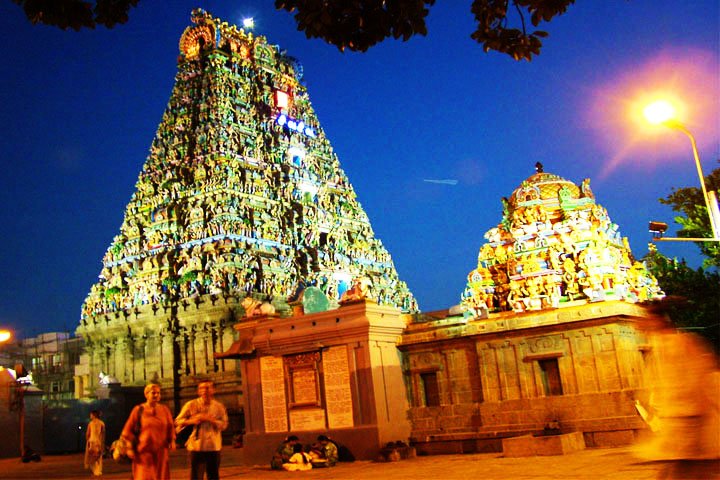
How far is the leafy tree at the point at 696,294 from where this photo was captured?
24797 mm

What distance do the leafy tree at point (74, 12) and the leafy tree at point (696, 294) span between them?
20776 millimetres

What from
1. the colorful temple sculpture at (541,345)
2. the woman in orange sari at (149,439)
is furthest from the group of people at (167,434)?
the colorful temple sculpture at (541,345)

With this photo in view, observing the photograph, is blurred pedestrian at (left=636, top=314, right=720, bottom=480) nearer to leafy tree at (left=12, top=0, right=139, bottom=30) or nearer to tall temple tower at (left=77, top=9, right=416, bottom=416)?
leafy tree at (left=12, top=0, right=139, bottom=30)

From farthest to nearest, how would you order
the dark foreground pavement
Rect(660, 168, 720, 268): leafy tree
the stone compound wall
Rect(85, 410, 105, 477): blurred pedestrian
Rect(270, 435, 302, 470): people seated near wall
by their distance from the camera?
Rect(660, 168, 720, 268): leafy tree < Rect(85, 410, 105, 477): blurred pedestrian < Rect(270, 435, 302, 470): people seated near wall < the stone compound wall < the dark foreground pavement

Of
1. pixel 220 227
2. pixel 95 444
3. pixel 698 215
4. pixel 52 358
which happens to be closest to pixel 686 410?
pixel 95 444

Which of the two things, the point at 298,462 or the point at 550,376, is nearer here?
the point at 298,462

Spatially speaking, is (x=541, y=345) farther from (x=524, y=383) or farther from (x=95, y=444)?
(x=95, y=444)

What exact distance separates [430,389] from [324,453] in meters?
3.70

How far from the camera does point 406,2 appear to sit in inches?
312

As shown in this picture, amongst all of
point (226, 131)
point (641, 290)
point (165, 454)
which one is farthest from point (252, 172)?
point (165, 454)

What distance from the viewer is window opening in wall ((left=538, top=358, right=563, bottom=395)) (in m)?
17.5

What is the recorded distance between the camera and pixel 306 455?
16.9m

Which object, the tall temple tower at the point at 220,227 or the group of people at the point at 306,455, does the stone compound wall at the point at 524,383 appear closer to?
the group of people at the point at 306,455

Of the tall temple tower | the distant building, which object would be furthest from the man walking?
the distant building
